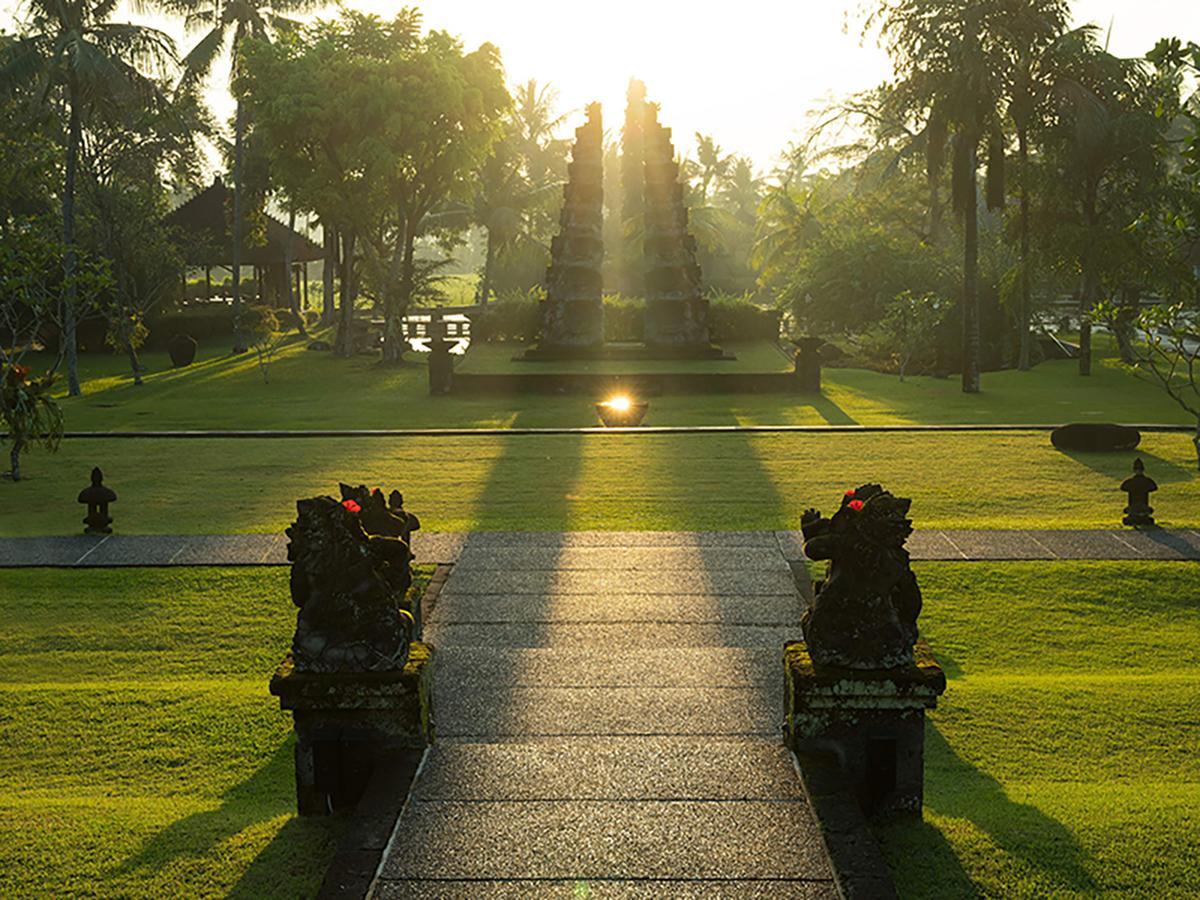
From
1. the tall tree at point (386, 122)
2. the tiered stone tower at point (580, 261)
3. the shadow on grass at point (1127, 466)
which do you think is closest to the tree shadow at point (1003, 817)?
the shadow on grass at point (1127, 466)

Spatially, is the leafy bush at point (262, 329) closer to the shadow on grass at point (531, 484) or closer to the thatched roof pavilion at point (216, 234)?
the thatched roof pavilion at point (216, 234)

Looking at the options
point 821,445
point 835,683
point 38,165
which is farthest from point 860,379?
point 835,683

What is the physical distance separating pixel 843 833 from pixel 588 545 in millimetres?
8517

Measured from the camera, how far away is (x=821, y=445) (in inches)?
910

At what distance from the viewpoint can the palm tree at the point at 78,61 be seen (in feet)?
108

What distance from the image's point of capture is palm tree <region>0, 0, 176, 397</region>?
33.1m

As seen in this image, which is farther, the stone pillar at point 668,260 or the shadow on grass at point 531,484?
the stone pillar at point 668,260

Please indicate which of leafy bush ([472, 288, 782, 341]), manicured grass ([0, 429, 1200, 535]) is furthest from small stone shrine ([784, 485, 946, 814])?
leafy bush ([472, 288, 782, 341])

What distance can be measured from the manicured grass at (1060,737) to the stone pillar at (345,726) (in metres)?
2.74

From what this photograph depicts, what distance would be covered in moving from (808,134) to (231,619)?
54.5m

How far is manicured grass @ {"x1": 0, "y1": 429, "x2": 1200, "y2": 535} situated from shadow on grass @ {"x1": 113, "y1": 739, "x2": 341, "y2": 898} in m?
8.59

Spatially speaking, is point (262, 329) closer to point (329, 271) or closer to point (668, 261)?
point (329, 271)

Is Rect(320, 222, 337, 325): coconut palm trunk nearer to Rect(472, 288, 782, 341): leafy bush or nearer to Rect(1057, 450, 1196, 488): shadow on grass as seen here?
Rect(472, 288, 782, 341): leafy bush

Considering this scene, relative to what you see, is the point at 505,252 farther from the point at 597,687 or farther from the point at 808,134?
the point at 597,687
